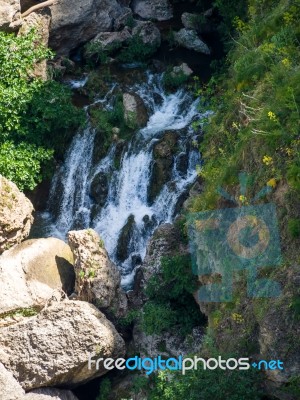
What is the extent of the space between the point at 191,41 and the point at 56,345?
1080cm

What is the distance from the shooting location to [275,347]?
10.6 m

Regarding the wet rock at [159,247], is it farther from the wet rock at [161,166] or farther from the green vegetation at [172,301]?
the wet rock at [161,166]

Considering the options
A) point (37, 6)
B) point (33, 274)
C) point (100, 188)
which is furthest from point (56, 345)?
point (37, 6)

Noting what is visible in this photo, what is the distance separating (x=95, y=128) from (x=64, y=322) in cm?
631

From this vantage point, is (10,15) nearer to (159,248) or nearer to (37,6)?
(37,6)

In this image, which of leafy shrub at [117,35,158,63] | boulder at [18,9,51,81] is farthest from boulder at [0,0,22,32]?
leafy shrub at [117,35,158,63]

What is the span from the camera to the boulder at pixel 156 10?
75.7ft

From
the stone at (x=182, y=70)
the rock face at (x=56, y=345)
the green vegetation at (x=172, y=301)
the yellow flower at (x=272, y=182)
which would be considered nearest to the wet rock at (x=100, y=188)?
the stone at (x=182, y=70)

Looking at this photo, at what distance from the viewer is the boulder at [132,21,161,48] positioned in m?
21.4

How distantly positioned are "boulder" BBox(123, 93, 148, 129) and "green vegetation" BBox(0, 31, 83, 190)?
47.2 inches

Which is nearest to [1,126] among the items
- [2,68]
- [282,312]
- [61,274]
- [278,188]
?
[2,68]

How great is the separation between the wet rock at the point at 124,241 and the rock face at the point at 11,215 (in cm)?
213

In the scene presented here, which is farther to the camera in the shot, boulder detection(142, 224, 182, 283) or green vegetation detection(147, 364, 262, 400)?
boulder detection(142, 224, 182, 283)

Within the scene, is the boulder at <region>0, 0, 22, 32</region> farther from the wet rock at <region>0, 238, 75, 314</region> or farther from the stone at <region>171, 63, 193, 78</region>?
the wet rock at <region>0, 238, 75, 314</region>
